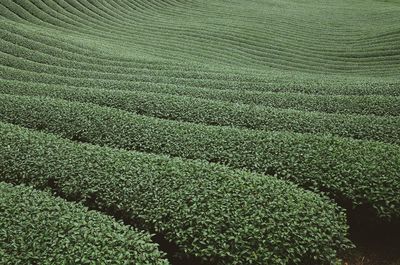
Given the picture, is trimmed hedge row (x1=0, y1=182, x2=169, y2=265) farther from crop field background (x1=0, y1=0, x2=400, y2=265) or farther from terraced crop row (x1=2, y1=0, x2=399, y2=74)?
terraced crop row (x1=2, y1=0, x2=399, y2=74)

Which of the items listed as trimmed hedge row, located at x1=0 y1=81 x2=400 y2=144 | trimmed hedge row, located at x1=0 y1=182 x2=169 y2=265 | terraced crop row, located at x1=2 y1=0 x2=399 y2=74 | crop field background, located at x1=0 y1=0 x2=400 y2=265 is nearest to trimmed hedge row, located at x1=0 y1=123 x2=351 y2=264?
crop field background, located at x1=0 y1=0 x2=400 y2=265

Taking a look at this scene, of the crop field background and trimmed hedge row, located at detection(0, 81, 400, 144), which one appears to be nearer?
the crop field background

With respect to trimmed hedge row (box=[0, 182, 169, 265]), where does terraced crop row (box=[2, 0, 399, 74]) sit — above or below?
below

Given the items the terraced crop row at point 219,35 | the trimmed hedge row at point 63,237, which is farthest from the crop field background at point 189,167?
the terraced crop row at point 219,35

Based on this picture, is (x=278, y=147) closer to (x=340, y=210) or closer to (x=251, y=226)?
(x=340, y=210)

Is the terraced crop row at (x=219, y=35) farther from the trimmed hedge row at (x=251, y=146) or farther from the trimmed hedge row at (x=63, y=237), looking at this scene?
the trimmed hedge row at (x=63, y=237)

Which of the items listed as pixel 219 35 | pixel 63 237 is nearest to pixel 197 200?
pixel 63 237
